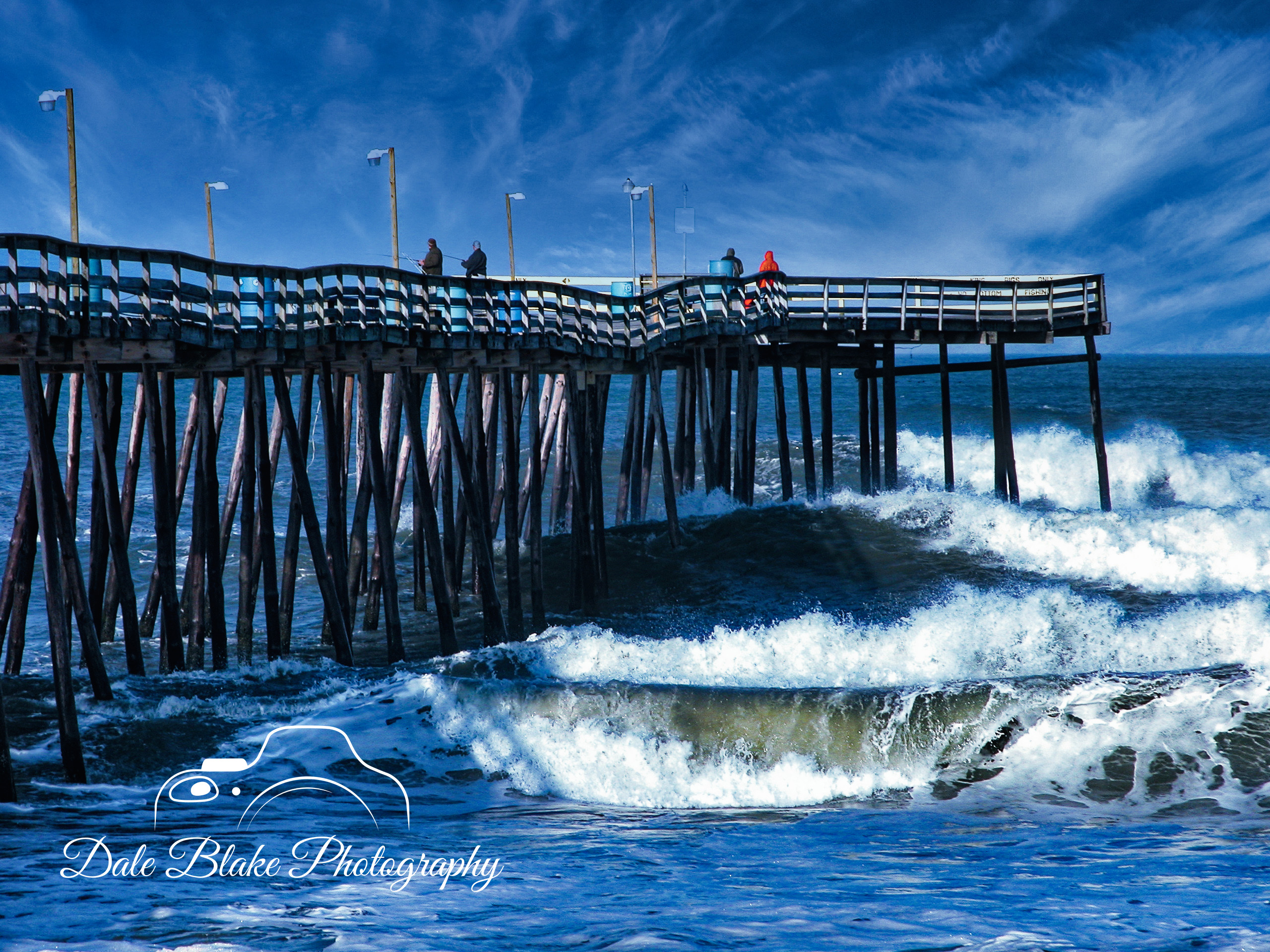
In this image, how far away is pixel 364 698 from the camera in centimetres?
1093

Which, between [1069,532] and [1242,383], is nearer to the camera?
[1069,532]

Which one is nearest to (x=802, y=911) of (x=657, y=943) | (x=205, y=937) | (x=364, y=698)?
(x=657, y=943)

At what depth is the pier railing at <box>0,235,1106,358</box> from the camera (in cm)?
1062

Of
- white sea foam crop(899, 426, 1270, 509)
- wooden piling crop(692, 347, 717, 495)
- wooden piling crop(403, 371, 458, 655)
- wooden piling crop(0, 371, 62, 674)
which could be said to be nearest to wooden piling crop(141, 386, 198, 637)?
wooden piling crop(0, 371, 62, 674)

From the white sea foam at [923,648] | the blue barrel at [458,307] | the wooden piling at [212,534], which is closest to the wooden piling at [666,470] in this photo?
the blue barrel at [458,307]

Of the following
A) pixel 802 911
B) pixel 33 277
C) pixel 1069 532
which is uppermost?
pixel 33 277

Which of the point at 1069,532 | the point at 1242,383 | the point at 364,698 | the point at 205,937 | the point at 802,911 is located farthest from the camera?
the point at 1242,383

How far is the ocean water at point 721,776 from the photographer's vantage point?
5.58 m

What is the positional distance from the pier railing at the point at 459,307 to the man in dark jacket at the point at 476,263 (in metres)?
1.68

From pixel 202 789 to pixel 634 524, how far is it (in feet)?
42.5

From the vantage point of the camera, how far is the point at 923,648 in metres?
Result: 12.8

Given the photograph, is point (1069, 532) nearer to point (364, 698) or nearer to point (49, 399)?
point (364, 698)

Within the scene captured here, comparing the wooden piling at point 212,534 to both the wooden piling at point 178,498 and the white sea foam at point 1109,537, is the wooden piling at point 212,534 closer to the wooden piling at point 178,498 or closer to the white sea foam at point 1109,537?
the wooden piling at point 178,498

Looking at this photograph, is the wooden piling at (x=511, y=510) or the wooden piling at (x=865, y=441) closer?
the wooden piling at (x=511, y=510)
